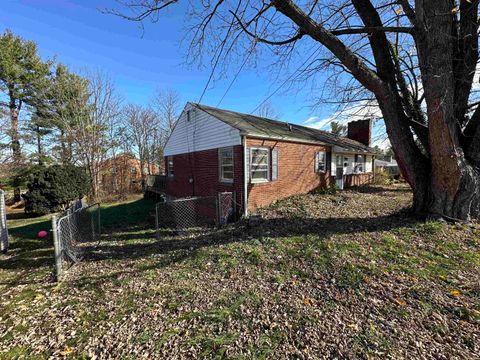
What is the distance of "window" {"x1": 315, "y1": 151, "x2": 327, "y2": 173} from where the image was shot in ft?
39.7

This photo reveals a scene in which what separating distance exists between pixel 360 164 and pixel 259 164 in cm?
1129

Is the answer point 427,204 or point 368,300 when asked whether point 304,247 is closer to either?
point 368,300

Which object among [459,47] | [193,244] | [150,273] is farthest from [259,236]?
[459,47]

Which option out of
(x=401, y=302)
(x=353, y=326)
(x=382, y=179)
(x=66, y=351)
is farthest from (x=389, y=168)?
Result: (x=66, y=351)

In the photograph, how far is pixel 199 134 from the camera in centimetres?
1098

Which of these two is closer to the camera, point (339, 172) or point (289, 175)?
point (289, 175)

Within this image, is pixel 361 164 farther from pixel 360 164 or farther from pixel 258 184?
pixel 258 184

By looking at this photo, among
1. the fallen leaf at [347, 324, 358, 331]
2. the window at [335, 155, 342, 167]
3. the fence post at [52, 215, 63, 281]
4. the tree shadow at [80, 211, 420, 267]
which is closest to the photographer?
the fallen leaf at [347, 324, 358, 331]

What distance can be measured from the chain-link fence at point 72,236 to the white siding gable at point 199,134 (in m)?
5.28

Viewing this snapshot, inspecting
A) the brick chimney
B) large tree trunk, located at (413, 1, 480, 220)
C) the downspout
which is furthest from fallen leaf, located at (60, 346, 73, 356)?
the brick chimney

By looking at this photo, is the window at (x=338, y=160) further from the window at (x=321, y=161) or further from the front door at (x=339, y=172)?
the window at (x=321, y=161)

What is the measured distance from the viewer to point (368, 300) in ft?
10.8

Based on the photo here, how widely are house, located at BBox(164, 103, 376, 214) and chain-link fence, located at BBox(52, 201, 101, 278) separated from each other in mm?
4818

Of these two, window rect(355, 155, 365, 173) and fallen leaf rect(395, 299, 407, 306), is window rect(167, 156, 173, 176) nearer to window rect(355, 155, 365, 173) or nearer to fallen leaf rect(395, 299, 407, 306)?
window rect(355, 155, 365, 173)
